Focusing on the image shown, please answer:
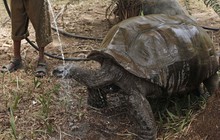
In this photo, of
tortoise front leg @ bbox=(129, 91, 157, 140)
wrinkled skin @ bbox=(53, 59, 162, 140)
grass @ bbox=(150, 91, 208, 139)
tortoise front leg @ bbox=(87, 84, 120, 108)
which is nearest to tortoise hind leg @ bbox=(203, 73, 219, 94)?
grass @ bbox=(150, 91, 208, 139)

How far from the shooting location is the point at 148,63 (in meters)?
3.14

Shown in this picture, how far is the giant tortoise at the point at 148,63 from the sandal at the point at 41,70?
2.67 ft

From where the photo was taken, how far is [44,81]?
4109mm

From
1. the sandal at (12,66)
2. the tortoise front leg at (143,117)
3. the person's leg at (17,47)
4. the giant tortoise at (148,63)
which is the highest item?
the giant tortoise at (148,63)

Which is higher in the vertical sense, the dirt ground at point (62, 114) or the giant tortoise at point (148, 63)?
the giant tortoise at point (148, 63)

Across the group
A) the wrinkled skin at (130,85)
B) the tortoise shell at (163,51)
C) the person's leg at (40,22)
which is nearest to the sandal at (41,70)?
the person's leg at (40,22)

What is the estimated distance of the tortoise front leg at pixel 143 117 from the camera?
3055 millimetres

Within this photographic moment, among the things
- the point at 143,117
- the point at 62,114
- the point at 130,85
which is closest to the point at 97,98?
the point at 62,114

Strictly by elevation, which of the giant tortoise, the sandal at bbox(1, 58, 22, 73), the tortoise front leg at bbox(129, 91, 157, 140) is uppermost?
the giant tortoise

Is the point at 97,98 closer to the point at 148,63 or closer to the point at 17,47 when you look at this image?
the point at 148,63

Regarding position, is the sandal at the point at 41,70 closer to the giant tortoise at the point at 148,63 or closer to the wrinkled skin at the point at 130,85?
the giant tortoise at the point at 148,63

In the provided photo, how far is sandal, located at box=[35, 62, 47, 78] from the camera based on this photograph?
423cm

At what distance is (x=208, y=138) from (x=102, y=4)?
4.43 m

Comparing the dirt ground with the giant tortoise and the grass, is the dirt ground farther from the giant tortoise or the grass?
the giant tortoise
